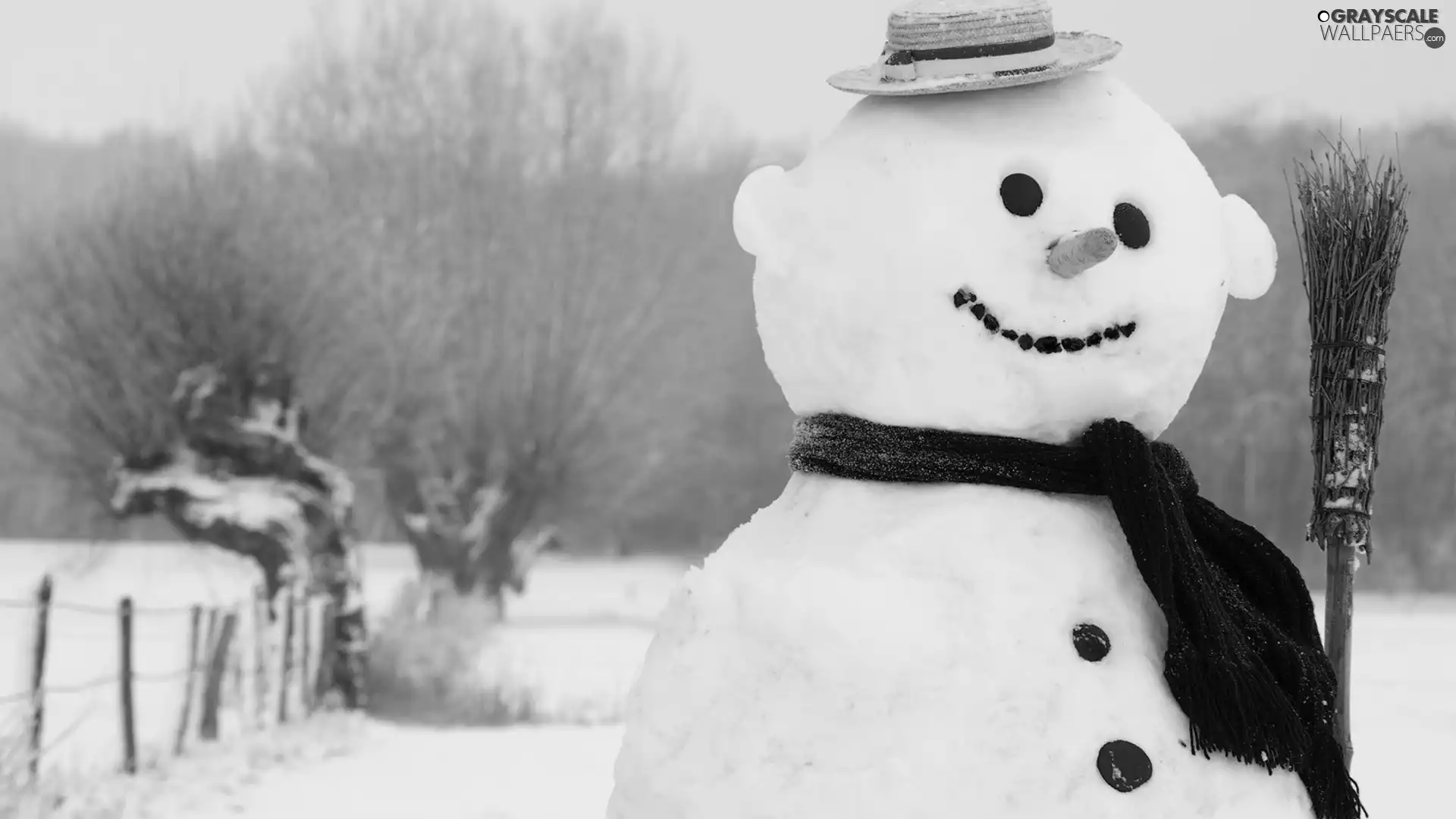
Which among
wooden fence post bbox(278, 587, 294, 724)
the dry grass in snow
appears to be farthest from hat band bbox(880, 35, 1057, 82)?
wooden fence post bbox(278, 587, 294, 724)

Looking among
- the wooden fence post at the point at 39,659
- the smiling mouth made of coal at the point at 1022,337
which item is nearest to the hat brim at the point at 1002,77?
the smiling mouth made of coal at the point at 1022,337

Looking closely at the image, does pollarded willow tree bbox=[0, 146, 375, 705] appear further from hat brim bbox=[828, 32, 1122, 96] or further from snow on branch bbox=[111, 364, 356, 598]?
hat brim bbox=[828, 32, 1122, 96]

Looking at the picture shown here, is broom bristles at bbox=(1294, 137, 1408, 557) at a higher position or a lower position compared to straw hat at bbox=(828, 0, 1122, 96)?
lower

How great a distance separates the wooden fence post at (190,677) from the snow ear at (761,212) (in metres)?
6.54

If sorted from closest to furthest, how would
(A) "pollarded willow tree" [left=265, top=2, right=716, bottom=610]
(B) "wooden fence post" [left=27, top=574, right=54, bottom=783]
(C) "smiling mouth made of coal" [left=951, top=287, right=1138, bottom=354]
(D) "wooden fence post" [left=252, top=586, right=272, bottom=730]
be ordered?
(C) "smiling mouth made of coal" [left=951, top=287, right=1138, bottom=354] → (B) "wooden fence post" [left=27, top=574, right=54, bottom=783] → (D) "wooden fence post" [left=252, top=586, right=272, bottom=730] → (A) "pollarded willow tree" [left=265, top=2, right=716, bottom=610]

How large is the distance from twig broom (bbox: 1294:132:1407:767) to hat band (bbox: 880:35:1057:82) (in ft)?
3.19

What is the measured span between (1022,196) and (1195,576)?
0.88 meters

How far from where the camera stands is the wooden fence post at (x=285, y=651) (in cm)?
980

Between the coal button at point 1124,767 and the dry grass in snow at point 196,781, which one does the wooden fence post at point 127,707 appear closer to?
the dry grass in snow at point 196,781

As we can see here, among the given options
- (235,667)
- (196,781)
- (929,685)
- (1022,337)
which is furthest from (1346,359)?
(235,667)

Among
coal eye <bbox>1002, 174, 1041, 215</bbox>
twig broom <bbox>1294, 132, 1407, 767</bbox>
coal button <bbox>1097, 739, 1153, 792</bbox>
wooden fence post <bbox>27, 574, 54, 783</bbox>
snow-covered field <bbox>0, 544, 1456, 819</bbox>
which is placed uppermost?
coal eye <bbox>1002, 174, 1041, 215</bbox>

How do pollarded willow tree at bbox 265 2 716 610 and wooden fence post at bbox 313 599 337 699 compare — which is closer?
wooden fence post at bbox 313 599 337 699

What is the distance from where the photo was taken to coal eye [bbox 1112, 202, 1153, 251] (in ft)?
10.3

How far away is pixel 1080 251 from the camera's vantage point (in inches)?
116
